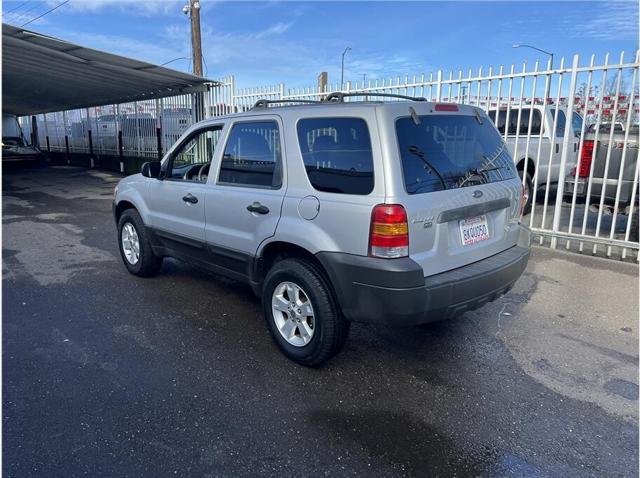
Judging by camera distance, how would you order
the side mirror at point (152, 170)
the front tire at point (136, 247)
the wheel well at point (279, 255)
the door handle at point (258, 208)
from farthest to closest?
Answer: the front tire at point (136, 247) → the side mirror at point (152, 170) → the door handle at point (258, 208) → the wheel well at point (279, 255)

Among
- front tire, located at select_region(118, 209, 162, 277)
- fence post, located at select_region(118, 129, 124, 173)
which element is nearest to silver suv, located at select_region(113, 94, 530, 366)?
front tire, located at select_region(118, 209, 162, 277)

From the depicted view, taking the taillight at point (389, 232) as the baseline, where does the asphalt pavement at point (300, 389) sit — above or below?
below

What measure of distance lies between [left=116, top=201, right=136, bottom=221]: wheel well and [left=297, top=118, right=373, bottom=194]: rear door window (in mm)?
2860

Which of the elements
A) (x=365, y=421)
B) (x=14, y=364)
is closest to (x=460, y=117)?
(x=365, y=421)

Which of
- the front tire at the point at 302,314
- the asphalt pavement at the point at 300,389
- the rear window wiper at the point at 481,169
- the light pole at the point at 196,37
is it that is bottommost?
the asphalt pavement at the point at 300,389

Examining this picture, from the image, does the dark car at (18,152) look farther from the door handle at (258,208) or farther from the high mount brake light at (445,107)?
the high mount brake light at (445,107)

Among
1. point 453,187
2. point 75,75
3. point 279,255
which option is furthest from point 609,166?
point 75,75

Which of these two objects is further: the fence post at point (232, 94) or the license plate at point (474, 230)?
the fence post at point (232, 94)

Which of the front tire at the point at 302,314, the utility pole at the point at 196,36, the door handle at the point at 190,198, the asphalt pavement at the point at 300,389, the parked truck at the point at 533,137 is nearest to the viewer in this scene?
the asphalt pavement at the point at 300,389

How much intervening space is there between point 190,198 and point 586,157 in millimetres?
5235

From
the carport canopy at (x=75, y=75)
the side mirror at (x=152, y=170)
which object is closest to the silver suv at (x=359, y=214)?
the side mirror at (x=152, y=170)

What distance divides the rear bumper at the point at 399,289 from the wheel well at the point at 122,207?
3.23 meters

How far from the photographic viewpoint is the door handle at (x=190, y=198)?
4.23 metres

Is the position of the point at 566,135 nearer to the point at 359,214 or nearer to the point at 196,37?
the point at 359,214
